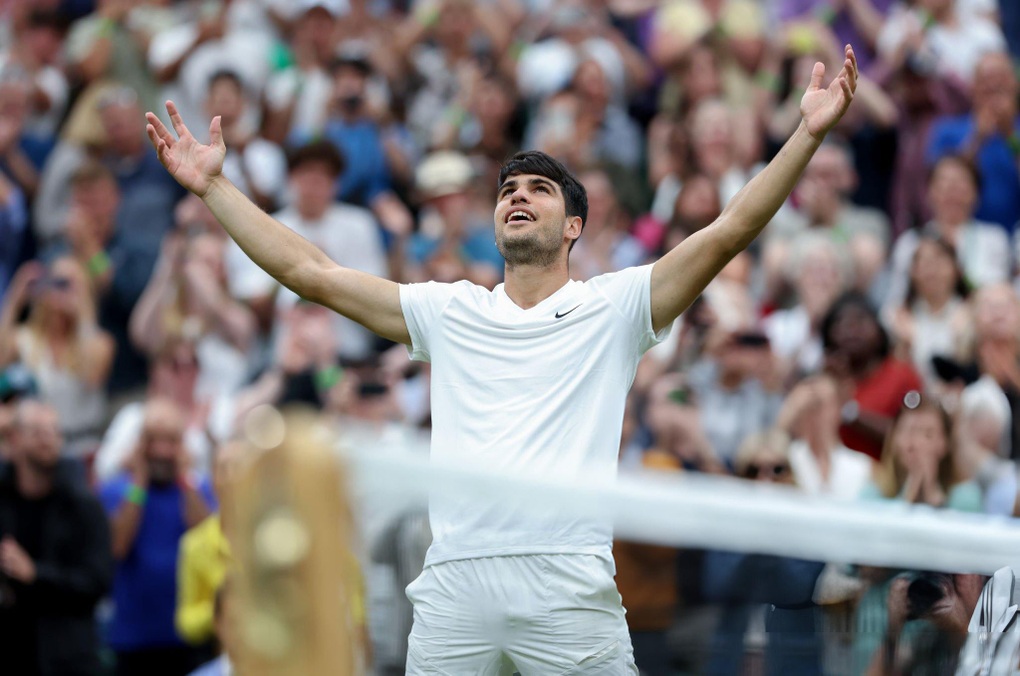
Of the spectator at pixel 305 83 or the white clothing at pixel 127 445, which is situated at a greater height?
the spectator at pixel 305 83

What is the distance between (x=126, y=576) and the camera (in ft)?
30.7

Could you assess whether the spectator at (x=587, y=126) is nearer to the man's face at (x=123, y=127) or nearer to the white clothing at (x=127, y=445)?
the man's face at (x=123, y=127)

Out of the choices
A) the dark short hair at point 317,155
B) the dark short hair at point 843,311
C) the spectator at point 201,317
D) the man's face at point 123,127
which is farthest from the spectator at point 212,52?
the dark short hair at point 843,311

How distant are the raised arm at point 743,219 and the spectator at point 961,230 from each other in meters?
5.35

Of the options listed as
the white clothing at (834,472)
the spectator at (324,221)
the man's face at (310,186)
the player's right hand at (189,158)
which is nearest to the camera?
the player's right hand at (189,158)

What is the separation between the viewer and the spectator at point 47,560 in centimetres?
892

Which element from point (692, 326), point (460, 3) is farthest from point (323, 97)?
point (692, 326)

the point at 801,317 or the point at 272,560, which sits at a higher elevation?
the point at 801,317

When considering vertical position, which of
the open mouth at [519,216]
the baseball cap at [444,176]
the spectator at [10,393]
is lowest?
the spectator at [10,393]

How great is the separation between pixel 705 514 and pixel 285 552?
4.03ft

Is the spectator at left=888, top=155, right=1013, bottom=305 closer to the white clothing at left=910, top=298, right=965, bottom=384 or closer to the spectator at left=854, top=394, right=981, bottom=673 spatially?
the white clothing at left=910, top=298, right=965, bottom=384

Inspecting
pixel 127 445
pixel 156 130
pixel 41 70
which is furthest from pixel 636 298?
pixel 41 70

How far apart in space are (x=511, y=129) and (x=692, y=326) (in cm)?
328

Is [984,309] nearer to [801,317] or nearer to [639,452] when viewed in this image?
[801,317]
